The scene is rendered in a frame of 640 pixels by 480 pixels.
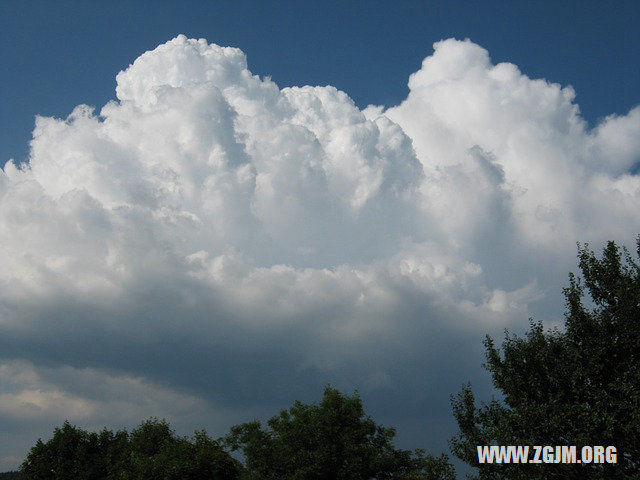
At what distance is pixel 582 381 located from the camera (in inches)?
1273

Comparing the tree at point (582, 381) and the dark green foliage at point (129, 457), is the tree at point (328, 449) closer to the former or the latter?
the dark green foliage at point (129, 457)

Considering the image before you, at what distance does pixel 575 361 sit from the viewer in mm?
32594

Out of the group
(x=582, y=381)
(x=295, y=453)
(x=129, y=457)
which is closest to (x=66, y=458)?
(x=129, y=457)

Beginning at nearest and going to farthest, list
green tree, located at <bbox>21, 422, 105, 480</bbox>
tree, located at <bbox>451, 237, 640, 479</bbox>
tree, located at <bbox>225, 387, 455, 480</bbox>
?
tree, located at <bbox>451, 237, 640, 479</bbox>, tree, located at <bbox>225, 387, 455, 480</bbox>, green tree, located at <bbox>21, 422, 105, 480</bbox>

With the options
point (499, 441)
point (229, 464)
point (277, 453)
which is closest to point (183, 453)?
→ point (229, 464)

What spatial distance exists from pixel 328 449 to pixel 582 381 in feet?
113

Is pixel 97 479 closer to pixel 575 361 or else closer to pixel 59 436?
pixel 59 436

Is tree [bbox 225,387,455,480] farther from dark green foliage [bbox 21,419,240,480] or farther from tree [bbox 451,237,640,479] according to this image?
tree [bbox 451,237,640,479]

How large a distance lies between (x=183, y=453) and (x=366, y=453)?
67.1 feet

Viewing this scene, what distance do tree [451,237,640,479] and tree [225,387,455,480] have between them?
26177mm

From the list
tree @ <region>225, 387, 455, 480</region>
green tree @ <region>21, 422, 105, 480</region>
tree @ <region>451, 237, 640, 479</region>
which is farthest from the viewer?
green tree @ <region>21, 422, 105, 480</region>

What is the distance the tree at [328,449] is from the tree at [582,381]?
85.9 feet

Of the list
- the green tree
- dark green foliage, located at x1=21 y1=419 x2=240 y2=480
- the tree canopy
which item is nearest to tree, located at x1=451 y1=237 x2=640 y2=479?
the tree canopy

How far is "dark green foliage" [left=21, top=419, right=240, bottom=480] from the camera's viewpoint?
207 feet
